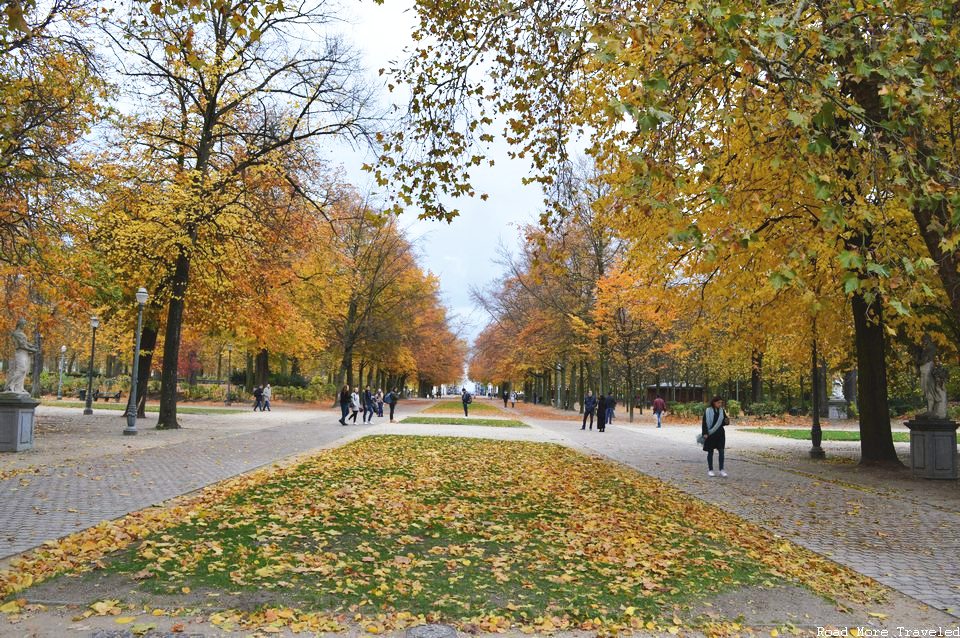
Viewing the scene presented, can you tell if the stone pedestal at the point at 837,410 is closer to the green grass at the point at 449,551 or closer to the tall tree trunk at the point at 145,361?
the green grass at the point at 449,551

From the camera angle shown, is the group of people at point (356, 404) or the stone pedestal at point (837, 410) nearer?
the group of people at point (356, 404)

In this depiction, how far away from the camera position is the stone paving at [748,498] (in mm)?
6469

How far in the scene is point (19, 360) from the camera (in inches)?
587

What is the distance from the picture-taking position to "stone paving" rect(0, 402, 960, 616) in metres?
6.47

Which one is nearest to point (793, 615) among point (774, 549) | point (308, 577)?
point (774, 549)

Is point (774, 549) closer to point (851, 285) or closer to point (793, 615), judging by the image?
point (793, 615)

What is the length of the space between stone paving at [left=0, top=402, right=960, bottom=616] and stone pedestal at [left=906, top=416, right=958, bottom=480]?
537 millimetres

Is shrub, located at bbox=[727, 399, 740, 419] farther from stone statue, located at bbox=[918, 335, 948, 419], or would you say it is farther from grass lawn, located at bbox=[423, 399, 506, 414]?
stone statue, located at bbox=[918, 335, 948, 419]

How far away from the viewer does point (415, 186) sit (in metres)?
8.98

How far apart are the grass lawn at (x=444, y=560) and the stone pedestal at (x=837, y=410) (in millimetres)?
35546

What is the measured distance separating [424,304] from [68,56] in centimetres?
3380

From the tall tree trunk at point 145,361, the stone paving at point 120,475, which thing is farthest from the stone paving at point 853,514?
the tall tree trunk at point 145,361

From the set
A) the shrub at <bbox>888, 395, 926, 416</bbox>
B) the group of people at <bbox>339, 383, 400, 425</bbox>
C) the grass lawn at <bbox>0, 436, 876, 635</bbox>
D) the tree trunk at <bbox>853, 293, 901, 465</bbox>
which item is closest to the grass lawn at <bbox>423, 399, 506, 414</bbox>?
the group of people at <bbox>339, 383, 400, 425</bbox>

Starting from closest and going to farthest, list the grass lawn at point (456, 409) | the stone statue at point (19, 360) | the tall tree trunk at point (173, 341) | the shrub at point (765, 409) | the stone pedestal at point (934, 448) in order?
the stone pedestal at point (934, 448)
the stone statue at point (19, 360)
the tall tree trunk at point (173, 341)
the shrub at point (765, 409)
the grass lawn at point (456, 409)
